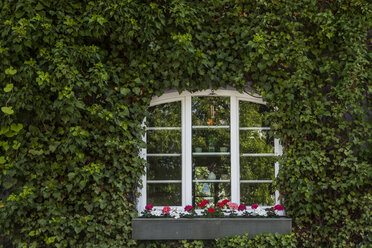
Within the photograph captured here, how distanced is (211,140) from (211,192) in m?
0.60

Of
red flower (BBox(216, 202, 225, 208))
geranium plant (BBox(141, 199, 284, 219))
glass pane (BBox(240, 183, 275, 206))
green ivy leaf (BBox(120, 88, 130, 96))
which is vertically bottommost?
geranium plant (BBox(141, 199, 284, 219))

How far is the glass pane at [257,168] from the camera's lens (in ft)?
13.9

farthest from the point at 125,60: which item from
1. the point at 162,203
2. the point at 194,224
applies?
the point at 194,224

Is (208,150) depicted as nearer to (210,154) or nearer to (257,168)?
(210,154)

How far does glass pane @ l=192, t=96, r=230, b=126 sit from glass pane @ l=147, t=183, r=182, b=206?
2.59 ft

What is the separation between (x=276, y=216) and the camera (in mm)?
3967

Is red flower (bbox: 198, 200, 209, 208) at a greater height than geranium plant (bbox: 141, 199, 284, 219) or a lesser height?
greater

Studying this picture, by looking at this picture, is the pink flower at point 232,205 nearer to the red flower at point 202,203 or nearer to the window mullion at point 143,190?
the red flower at point 202,203

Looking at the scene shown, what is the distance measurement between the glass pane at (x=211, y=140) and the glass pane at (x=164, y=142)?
7.9 inches

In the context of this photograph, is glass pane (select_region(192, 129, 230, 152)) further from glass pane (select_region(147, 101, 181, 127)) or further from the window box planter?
the window box planter

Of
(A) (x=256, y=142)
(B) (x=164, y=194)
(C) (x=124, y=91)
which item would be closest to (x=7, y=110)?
(C) (x=124, y=91)

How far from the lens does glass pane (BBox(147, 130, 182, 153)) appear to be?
4273 mm

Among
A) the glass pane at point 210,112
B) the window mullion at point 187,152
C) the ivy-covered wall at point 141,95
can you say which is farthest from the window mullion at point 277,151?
the window mullion at point 187,152

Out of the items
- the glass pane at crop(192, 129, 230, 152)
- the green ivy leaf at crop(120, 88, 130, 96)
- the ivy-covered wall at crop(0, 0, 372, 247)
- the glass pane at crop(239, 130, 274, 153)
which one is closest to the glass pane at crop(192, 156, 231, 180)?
the glass pane at crop(192, 129, 230, 152)
